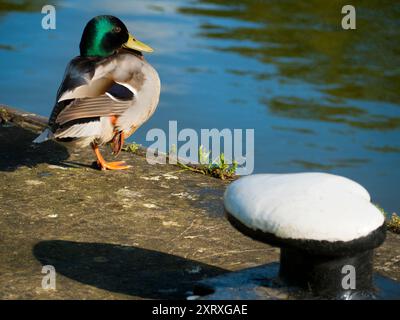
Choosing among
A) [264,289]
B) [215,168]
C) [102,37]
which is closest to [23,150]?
[102,37]

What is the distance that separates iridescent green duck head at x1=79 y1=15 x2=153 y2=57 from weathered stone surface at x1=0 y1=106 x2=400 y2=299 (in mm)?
775

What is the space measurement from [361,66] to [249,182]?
687 cm

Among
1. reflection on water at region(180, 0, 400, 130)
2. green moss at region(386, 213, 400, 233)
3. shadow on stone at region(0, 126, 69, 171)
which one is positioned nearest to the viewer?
green moss at region(386, 213, 400, 233)

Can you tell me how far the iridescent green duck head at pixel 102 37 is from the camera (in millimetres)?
6371

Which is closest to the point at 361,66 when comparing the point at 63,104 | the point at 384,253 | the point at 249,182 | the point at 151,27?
the point at 151,27

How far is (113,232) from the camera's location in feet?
16.0

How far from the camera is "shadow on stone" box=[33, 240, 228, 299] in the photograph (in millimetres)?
4211

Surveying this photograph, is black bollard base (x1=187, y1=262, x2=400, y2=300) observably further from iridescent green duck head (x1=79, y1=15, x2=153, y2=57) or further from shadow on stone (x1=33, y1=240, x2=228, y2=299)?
iridescent green duck head (x1=79, y1=15, x2=153, y2=57)

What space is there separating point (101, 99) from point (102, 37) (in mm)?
663

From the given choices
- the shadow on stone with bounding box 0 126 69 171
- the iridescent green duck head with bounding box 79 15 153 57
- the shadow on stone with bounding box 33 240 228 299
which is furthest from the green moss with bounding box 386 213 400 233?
the iridescent green duck head with bounding box 79 15 153 57

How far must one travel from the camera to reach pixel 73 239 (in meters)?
4.77

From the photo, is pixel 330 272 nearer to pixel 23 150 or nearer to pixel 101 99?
pixel 101 99

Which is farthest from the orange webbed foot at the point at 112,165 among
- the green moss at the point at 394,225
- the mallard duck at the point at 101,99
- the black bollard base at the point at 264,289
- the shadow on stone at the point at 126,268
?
the black bollard base at the point at 264,289
